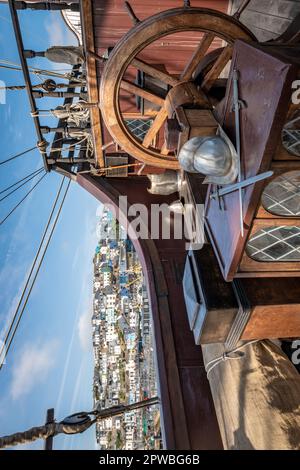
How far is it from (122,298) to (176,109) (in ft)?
56.0

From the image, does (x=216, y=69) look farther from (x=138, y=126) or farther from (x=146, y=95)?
(x=138, y=126)

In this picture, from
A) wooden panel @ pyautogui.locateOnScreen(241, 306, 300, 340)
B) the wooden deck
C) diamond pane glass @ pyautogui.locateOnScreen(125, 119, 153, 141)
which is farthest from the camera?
diamond pane glass @ pyautogui.locateOnScreen(125, 119, 153, 141)

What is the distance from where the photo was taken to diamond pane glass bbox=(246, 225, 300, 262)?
1997 millimetres

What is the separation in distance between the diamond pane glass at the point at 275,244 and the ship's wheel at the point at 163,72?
1640 millimetres

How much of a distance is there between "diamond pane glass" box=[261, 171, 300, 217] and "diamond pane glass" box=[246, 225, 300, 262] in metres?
0.16

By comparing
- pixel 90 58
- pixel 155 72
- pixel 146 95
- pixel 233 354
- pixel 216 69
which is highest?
pixel 90 58

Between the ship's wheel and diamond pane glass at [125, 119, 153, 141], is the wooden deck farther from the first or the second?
diamond pane glass at [125, 119, 153, 141]

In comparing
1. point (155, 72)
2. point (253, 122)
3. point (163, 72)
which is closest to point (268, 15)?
point (163, 72)

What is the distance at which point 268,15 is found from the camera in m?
3.26

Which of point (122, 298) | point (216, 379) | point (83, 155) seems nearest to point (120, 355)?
point (122, 298)

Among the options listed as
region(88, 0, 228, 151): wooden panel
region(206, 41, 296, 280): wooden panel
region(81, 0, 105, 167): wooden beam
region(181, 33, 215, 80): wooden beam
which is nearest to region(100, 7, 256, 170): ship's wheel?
region(181, 33, 215, 80): wooden beam

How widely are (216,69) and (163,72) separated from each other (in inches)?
21.8

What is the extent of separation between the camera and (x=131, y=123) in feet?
14.4

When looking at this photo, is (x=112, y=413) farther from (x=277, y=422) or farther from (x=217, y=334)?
(x=277, y=422)
